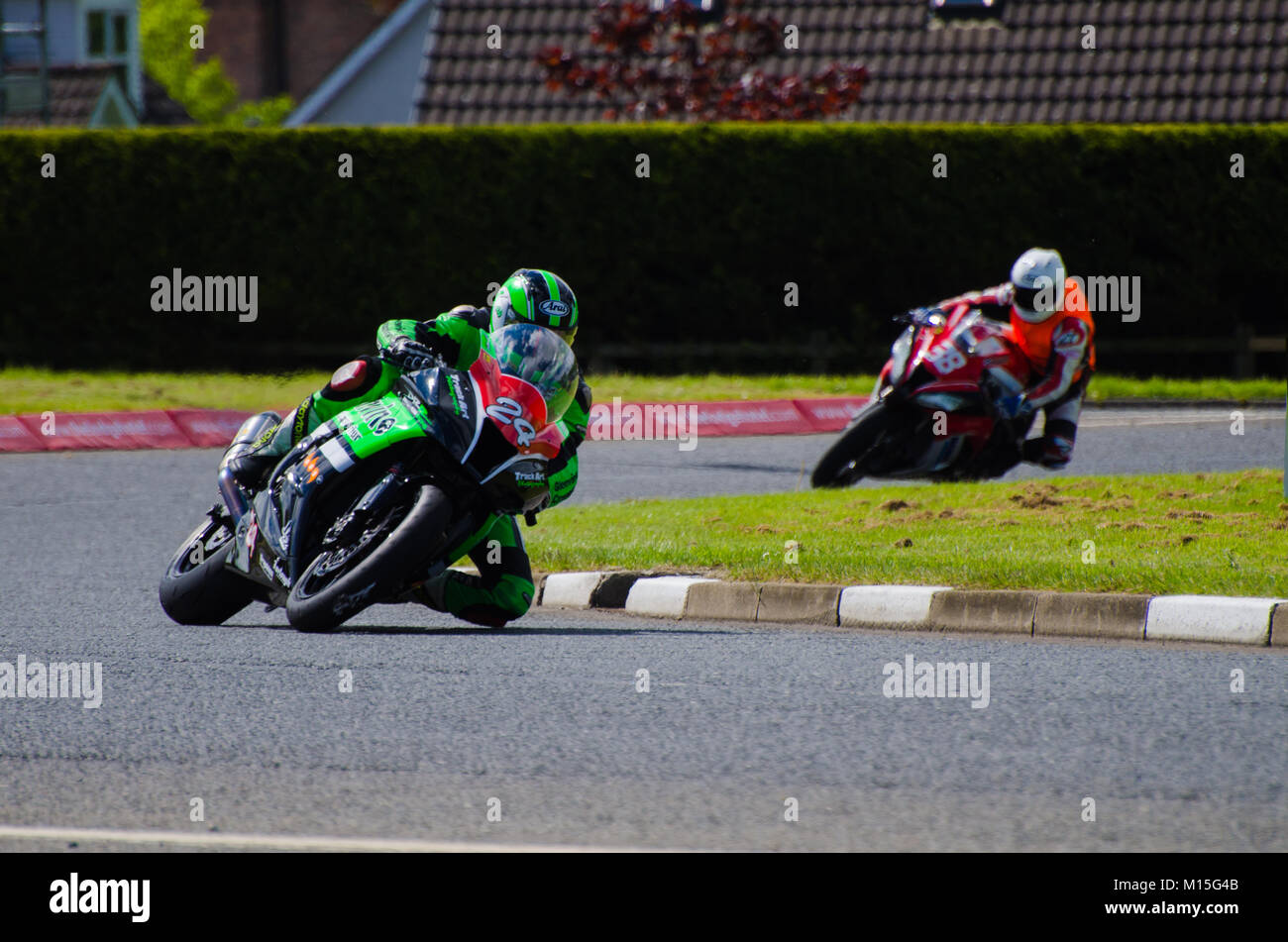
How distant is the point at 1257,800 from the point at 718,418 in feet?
42.3

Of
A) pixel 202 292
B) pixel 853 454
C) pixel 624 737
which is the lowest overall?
pixel 202 292

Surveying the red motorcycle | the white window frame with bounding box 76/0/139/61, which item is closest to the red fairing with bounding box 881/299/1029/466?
the red motorcycle

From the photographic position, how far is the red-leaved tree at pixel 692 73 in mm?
26766

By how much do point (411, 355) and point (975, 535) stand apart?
395 centimetres

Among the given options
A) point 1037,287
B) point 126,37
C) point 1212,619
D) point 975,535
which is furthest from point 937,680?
point 126,37

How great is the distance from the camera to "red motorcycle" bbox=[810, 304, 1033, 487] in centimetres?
1313

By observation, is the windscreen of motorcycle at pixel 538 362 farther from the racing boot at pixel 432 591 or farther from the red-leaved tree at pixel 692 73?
the red-leaved tree at pixel 692 73

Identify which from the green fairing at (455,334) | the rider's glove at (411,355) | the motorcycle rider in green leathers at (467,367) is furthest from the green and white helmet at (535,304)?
the rider's glove at (411,355)

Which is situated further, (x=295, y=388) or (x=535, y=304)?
(x=295, y=388)

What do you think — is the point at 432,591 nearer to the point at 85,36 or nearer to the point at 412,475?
the point at 412,475

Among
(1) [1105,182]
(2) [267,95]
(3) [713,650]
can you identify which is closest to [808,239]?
(1) [1105,182]

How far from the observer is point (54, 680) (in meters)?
7.50
